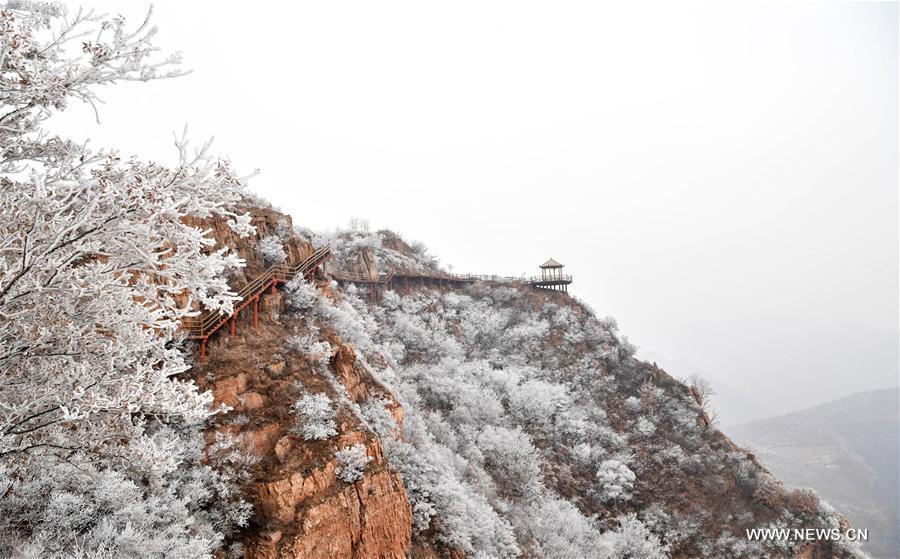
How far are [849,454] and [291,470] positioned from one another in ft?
459

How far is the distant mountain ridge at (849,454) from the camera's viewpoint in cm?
7744

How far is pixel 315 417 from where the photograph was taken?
1415cm

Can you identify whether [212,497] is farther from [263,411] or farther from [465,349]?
[465,349]

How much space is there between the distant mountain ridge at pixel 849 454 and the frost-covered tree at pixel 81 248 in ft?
330

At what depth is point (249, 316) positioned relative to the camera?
17188mm

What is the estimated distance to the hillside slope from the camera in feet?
43.5

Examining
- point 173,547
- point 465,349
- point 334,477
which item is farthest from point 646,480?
point 173,547

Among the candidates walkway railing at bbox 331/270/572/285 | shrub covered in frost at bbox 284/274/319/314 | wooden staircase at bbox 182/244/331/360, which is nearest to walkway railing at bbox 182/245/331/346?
wooden staircase at bbox 182/244/331/360

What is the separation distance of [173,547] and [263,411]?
547 centimetres

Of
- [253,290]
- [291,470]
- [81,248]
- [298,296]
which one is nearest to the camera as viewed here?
[81,248]

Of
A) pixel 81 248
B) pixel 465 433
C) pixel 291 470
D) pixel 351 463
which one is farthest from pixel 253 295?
pixel 465 433

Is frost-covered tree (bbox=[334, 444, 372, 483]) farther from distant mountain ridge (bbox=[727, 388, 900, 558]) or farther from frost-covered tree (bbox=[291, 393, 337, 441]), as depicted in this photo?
distant mountain ridge (bbox=[727, 388, 900, 558])

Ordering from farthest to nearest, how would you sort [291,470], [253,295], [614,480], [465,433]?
[614,480] → [465,433] → [253,295] → [291,470]

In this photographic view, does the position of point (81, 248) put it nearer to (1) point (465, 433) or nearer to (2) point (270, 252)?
(2) point (270, 252)
